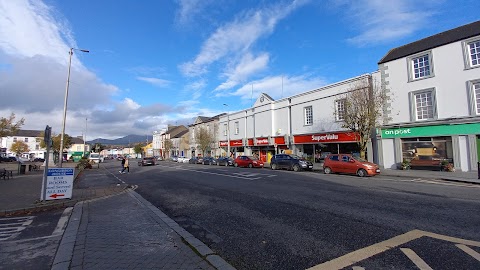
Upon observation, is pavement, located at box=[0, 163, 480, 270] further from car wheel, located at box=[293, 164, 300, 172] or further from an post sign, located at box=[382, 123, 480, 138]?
an post sign, located at box=[382, 123, 480, 138]

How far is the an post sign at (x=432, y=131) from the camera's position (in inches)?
712

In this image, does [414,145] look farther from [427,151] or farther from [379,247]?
[379,247]

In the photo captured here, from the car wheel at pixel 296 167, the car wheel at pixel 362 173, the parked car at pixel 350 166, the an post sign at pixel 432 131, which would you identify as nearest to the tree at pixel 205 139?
the car wheel at pixel 296 167

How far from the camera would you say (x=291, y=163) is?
24672 millimetres

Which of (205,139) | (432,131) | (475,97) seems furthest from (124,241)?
(205,139)

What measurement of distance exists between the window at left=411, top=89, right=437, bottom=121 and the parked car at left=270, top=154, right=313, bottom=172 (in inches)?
357

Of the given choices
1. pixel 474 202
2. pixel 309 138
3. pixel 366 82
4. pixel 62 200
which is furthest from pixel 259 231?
pixel 309 138

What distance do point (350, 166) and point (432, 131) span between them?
22.3ft

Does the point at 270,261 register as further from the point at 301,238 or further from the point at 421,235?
the point at 421,235

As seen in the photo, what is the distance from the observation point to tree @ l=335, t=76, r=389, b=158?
2112cm

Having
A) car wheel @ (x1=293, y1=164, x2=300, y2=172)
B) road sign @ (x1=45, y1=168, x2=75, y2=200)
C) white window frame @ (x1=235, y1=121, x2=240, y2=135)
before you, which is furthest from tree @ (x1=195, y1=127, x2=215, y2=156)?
road sign @ (x1=45, y1=168, x2=75, y2=200)

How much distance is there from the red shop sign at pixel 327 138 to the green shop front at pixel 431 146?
7.87ft

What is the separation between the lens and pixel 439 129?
19438 mm

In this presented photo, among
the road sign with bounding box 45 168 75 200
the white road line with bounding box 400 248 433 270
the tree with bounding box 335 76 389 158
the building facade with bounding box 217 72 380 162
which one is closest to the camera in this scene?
the white road line with bounding box 400 248 433 270
